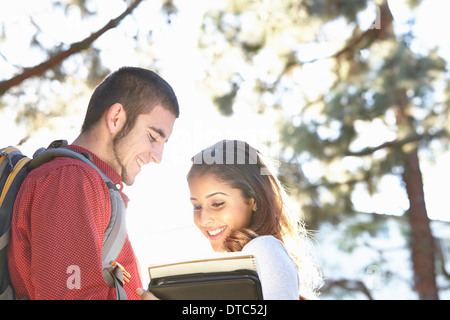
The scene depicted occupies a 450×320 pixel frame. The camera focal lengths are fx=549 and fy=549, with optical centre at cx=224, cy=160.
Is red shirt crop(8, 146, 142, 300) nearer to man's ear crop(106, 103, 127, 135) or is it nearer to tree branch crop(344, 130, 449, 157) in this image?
man's ear crop(106, 103, 127, 135)

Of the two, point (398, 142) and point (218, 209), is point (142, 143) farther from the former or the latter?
point (398, 142)

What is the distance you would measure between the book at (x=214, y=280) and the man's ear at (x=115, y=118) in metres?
0.38

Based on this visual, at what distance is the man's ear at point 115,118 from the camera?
126 cm

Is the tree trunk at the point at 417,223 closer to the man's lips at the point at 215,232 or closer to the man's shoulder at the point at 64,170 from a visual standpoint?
the man's lips at the point at 215,232

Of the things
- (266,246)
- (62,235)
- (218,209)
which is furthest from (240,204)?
(62,235)

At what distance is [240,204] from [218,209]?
7 centimetres

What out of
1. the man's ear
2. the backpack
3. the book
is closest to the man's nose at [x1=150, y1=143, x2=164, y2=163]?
the man's ear

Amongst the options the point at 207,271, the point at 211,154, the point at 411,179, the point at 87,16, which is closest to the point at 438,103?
the point at 411,179

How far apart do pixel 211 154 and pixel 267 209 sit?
0.86 feet

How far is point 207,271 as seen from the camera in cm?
102

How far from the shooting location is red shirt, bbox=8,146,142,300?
0.93 m

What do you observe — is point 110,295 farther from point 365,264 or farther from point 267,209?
point 365,264
